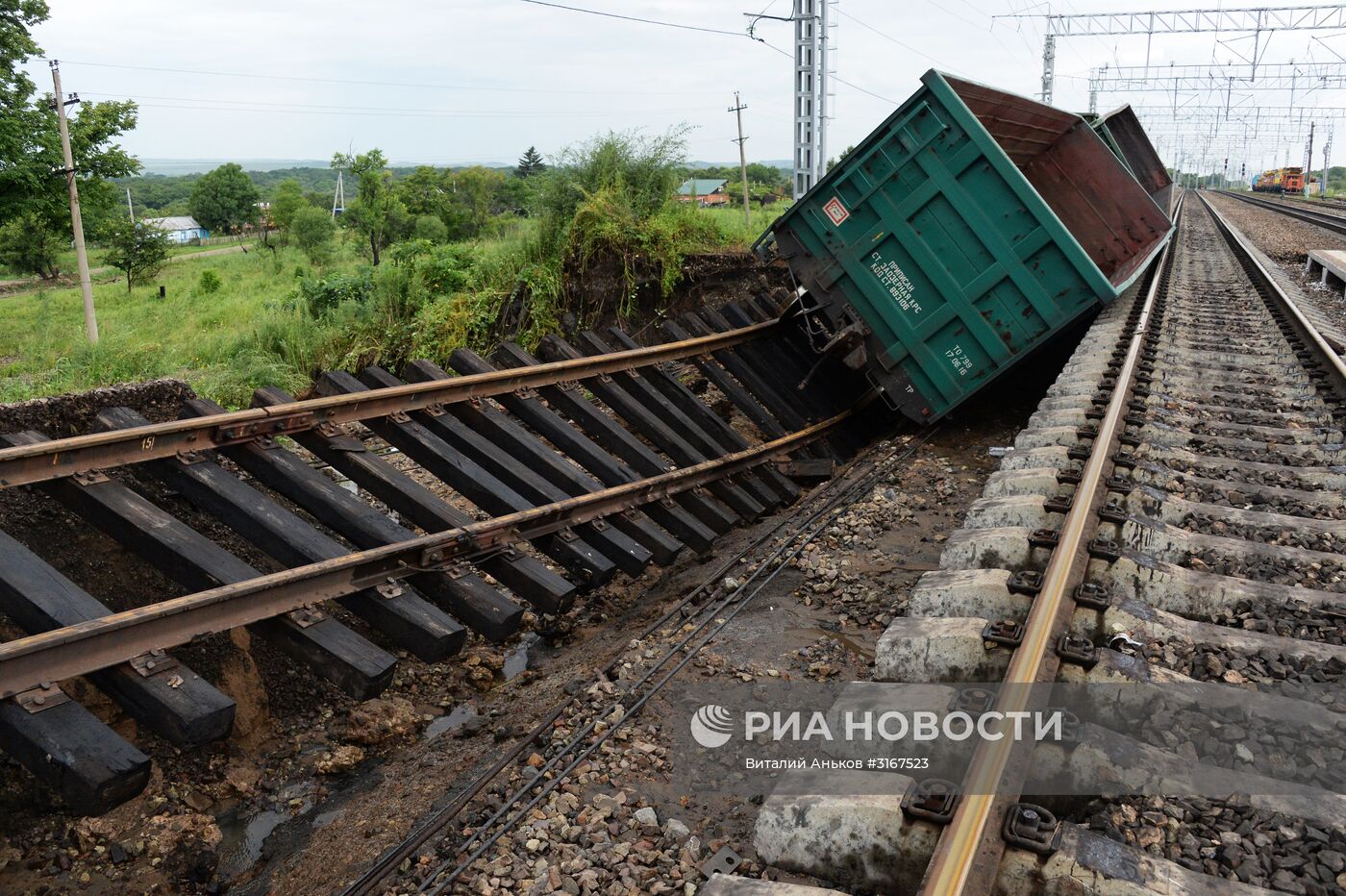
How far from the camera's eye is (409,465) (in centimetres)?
809

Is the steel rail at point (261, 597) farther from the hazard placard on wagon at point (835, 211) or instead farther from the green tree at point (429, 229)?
the green tree at point (429, 229)

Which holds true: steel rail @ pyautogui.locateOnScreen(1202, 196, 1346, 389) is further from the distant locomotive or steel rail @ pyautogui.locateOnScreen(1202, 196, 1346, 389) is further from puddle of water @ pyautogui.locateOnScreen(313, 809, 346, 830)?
the distant locomotive

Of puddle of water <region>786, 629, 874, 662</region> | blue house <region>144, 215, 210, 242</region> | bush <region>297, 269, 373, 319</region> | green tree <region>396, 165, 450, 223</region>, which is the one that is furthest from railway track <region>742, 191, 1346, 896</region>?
blue house <region>144, 215, 210, 242</region>

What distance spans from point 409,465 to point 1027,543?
5.94m

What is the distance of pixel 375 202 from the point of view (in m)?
32.9

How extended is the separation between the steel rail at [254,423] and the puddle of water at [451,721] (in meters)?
1.65

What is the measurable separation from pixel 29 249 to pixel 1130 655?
164 feet

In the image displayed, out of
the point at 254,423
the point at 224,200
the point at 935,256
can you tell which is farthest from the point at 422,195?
the point at 224,200

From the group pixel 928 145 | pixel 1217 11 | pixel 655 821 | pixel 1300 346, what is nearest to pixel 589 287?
pixel 928 145

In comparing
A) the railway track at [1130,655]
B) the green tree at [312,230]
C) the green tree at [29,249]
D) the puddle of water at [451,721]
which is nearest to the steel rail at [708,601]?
the puddle of water at [451,721]

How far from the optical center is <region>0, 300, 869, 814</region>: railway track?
3.04 m

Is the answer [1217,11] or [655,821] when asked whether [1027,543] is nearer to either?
[655,821]

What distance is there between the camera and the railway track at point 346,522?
9.96 feet

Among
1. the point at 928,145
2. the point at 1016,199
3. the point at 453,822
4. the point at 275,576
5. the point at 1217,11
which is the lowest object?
the point at 453,822
